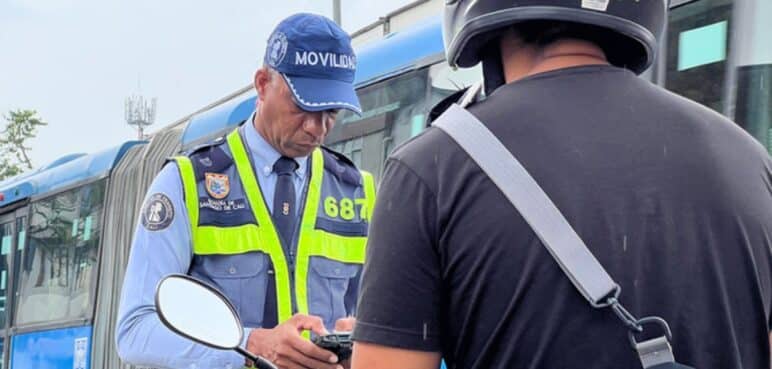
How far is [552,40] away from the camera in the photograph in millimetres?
1769

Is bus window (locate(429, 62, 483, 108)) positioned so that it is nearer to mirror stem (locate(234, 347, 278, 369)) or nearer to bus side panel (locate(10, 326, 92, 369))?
mirror stem (locate(234, 347, 278, 369))

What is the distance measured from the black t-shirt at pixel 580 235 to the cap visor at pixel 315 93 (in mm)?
1239

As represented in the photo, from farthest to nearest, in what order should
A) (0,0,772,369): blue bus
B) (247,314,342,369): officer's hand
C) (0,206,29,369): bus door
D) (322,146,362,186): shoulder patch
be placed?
(0,206,29,369): bus door
(0,0,772,369): blue bus
(322,146,362,186): shoulder patch
(247,314,342,369): officer's hand

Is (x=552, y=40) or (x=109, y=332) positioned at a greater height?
(x=552, y=40)

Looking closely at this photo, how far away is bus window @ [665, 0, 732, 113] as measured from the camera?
13.6 feet

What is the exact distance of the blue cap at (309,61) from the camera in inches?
115

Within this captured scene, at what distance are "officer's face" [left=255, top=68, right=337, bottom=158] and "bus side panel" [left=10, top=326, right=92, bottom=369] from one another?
6649mm

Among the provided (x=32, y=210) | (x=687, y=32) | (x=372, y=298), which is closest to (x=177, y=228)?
(x=372, y=298)

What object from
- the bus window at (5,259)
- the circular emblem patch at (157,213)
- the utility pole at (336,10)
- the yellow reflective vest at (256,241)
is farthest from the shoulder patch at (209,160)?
the utility pole at (336,10)

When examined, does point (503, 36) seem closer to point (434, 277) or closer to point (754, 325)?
point (434, 277)

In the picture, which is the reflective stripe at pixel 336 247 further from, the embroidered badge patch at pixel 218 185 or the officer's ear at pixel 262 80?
the officer's ear at pixel 262 80

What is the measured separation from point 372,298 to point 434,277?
0.33 feet

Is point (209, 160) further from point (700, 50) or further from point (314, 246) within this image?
point (700, 50)

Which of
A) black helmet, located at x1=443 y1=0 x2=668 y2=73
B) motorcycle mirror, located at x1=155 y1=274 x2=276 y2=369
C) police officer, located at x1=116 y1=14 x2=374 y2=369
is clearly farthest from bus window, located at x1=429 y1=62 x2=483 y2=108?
black helmet, located at x1=443 y1=0 x2=668 y2=73
